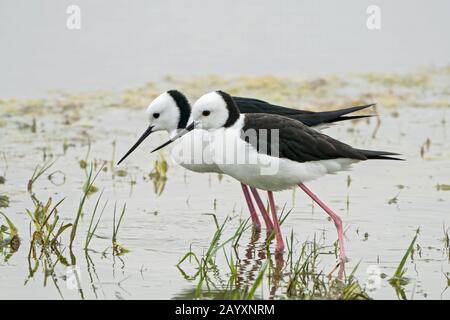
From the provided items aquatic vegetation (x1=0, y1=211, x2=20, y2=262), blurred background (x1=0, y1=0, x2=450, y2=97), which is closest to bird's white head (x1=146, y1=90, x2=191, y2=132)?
aquatic vegetation (x1=0, y1=211, x2=20, y2=262)

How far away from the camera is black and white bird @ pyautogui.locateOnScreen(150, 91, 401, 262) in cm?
612

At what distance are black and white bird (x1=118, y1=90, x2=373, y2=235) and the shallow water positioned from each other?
322 millimetres

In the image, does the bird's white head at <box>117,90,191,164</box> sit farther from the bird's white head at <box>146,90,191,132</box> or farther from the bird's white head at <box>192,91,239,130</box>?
the bird's white head at <box>192,91,239,130</box>

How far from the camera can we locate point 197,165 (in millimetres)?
7117

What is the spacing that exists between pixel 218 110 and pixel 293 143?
0.52 metres

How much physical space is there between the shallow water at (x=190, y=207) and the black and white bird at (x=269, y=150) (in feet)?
1.51

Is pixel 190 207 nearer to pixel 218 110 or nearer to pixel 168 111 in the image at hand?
pixel 168 111

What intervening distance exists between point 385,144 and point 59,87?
420 centimetres

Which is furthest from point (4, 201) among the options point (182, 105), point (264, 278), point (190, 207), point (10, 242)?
point (264, 278)

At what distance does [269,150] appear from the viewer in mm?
6121

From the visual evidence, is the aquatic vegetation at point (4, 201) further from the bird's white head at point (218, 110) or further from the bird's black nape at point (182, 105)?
the bird's white head at point (218, 110)

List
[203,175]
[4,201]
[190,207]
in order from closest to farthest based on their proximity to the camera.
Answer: [4,201], [190,207], [203,175]

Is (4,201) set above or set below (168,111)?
below
